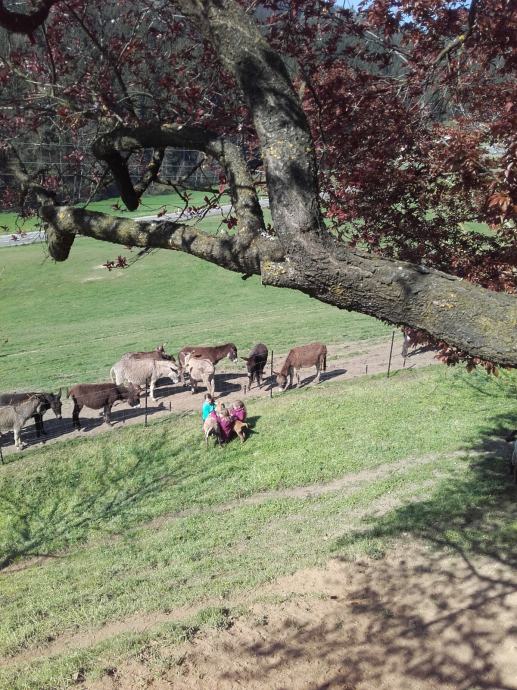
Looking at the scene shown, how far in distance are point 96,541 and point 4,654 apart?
4083mm

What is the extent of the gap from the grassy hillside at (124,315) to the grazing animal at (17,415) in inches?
141

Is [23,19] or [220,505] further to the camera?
[220,505]

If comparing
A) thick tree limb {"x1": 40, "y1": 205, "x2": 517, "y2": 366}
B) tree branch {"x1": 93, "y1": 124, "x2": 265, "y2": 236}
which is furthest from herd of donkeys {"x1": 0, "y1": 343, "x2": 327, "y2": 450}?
thick tree limb {"x1": 40, "y1": 205, "x2": 517, "y2": 366}

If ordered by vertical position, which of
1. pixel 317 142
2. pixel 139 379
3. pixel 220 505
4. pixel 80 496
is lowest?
pixel 80 496

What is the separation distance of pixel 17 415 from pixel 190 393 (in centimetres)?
524

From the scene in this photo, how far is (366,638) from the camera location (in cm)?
669

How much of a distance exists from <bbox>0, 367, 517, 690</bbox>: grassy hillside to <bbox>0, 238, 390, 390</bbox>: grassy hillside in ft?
16.8

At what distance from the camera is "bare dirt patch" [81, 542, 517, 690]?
6.08 m

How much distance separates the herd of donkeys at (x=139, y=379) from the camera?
15.2 meters

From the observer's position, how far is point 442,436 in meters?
13.0

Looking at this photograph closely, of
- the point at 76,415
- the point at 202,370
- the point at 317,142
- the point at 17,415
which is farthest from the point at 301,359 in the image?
the point at 317,142

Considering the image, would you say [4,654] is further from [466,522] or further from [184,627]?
[466,522]

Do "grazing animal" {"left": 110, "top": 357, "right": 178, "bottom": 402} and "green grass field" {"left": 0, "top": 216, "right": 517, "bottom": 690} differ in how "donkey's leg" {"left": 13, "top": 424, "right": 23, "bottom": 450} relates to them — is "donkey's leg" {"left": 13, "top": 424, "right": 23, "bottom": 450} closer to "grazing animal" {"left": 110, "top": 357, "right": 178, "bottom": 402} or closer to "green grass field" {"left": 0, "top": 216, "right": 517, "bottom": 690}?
"green grass field" {"left": 0, "top": 216, "right": 517, "bottom": 690}

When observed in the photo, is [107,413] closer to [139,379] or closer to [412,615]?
[139,379]
